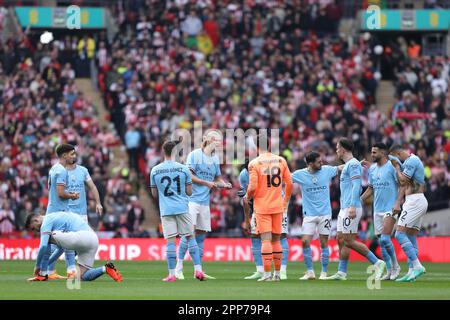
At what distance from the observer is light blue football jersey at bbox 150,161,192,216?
72.0ft

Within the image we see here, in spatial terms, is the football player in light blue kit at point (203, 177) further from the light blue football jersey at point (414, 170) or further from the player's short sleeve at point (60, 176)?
the light blue football jersey at point (414, 170)

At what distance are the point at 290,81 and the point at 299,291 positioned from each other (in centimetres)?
2452

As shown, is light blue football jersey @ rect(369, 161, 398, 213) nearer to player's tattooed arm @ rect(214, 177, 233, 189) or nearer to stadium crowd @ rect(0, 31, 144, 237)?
player's tattooed arm @ rect(214, 177, 233, 189)

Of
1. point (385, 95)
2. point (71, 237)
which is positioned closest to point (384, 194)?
point (71, 237)

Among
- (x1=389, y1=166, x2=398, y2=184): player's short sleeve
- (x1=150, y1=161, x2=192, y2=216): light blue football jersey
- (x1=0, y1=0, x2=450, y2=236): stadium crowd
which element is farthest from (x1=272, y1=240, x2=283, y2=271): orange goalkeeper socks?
(x1=0, y1=0, x2=450, y2=236): stadium crowd

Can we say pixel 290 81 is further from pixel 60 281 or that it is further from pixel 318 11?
pixel 60 281

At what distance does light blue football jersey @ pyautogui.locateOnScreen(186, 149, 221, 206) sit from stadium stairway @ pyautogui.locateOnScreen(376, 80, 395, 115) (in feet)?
66.6

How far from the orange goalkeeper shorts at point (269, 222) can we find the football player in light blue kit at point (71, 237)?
9.16ft

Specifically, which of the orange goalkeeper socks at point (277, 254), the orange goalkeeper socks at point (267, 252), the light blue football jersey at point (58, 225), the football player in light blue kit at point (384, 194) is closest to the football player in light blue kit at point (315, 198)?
the football player in light blue kit at point (384, 194)

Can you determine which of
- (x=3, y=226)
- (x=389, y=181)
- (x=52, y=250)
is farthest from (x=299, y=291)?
(x=3, y=226)

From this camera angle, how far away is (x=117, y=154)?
1604 inches

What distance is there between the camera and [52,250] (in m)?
23.9

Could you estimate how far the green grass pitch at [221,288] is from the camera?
18.0 metres

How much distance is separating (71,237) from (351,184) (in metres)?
5.59
